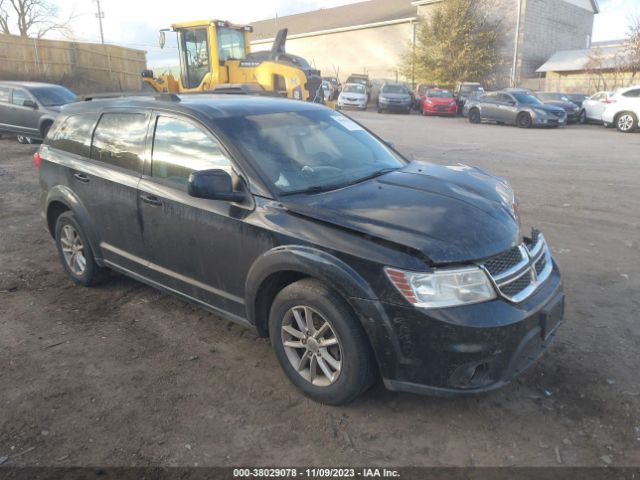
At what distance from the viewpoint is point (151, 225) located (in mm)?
3977

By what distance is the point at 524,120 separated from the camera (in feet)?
69.7

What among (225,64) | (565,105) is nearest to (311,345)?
(225,64)

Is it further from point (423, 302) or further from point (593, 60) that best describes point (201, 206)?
point (593, 60)

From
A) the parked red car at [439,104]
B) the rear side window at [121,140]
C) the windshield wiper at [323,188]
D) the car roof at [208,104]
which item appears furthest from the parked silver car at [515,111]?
the rear side window at [121,140]

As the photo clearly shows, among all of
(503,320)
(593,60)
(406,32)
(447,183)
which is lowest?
(503,320)

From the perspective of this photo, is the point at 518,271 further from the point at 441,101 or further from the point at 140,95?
the point at 441,101

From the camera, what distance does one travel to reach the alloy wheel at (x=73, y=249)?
4871mm

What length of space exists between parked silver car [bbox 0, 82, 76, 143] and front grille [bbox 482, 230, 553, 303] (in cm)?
1315

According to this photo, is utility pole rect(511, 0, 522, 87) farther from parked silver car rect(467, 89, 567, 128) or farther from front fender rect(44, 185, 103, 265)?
front fender rect(44, 185, 103, 265)

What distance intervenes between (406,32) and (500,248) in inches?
1694

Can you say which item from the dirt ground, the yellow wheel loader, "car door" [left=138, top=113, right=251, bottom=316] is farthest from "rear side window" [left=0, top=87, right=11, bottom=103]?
"car door" [left=138, top=113, right=251, bottom=316]

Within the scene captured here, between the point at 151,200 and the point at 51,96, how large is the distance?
1234 cm

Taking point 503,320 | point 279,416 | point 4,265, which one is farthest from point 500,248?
point 4,265

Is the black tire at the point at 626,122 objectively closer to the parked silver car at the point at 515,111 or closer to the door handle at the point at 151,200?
the parked silver car at the point at 515,111
